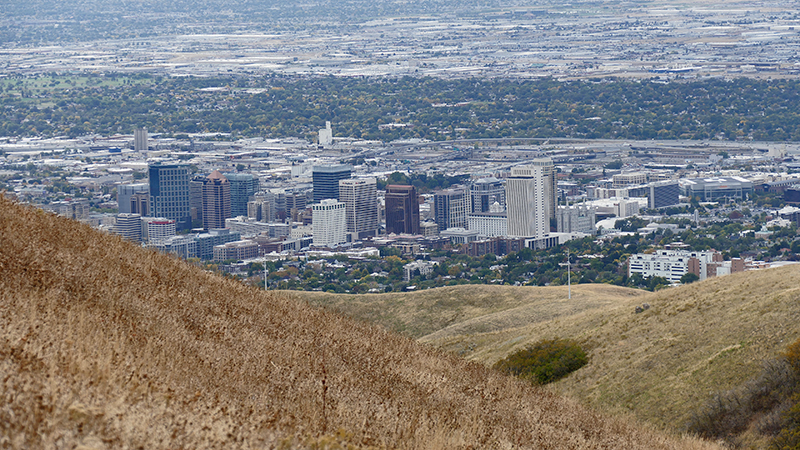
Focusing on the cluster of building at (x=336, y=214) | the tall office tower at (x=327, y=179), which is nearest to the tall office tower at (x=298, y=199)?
the cluster of building at (x=336, y=214)

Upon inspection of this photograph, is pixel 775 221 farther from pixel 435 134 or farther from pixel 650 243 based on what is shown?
pixel 435 134

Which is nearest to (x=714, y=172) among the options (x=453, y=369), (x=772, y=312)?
(x=772, y=312)

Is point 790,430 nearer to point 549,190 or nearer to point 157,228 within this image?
point 157,228

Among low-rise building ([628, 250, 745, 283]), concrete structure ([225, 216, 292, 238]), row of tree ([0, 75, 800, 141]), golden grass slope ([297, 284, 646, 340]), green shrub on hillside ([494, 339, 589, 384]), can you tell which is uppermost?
Result: row of tree ([0, 75, 800, 141])

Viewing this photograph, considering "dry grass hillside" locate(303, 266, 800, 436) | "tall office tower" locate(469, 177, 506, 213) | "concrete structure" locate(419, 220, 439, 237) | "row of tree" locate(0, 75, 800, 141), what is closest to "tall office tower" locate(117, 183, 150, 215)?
"concrete structure" locate(419, 220, 439, 237)

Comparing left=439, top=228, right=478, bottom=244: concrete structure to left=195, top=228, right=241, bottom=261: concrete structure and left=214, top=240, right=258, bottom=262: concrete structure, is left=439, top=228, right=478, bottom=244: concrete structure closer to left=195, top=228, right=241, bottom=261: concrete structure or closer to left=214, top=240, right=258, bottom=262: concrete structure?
left=214, top=240, right=258, bottom=262: concrete structure

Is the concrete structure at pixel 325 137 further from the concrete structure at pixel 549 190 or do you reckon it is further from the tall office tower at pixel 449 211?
the concrete structure at pixel 549 190
